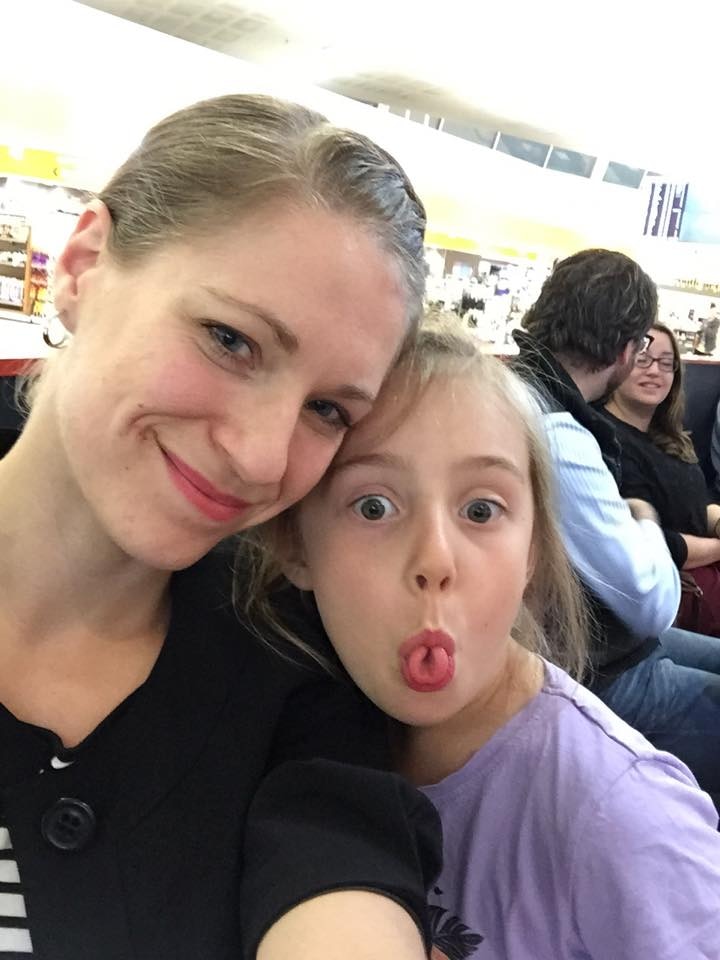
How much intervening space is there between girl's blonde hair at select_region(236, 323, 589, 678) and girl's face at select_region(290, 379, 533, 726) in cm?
2

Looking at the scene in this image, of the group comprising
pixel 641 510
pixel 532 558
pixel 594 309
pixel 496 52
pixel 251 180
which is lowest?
pixel 641 510

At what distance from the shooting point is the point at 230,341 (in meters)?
0.69

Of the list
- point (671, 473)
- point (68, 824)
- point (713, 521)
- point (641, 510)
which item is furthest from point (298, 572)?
point (713, 521)

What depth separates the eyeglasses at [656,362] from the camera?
2.57 m

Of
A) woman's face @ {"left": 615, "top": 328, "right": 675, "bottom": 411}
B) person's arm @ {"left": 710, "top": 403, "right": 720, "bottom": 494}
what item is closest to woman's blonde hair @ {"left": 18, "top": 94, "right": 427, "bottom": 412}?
woman's face @ {"left": 615, "top": 328, "right": 675, "bottom": 411}

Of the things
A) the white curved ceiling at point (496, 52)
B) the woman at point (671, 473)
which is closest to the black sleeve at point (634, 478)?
the woman at point (671, 473)

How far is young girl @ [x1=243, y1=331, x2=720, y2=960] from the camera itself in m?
0.74

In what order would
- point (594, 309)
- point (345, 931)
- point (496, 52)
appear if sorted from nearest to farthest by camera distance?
point (345, 931)
point (594, 309)
point (496, 52)

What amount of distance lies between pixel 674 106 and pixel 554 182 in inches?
34.2

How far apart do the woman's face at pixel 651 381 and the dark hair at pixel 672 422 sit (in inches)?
1.4

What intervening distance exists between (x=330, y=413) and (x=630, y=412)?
203 centimetres

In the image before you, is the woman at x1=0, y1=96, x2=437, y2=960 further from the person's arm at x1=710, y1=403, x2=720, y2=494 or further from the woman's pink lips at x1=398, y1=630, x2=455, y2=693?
the person's arm at x1=710, y1=403, x2=720, y2=494

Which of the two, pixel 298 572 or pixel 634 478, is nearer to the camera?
pixel 298 572

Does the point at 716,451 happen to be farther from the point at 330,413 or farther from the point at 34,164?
the point at 330,413
